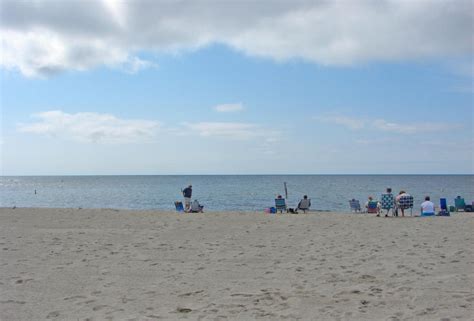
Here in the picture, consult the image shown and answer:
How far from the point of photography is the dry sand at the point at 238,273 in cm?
595

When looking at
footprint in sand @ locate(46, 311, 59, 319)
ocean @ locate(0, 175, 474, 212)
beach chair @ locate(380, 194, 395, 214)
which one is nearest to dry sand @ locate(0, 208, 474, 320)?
footprint in sand @ locate(46, 311, 59, 319)

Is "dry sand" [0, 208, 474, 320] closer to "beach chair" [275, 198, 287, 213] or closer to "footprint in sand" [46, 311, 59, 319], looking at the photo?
"footprint in sand" [46, 311, 59, 319]

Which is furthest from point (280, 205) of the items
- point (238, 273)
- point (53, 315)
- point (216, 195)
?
point (216, 195)

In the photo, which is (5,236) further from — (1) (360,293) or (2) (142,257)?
(1) (360,293)

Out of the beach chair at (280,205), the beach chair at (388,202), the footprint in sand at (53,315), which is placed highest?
the beach chair at (388,202)

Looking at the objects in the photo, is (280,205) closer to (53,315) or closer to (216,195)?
(53,315)

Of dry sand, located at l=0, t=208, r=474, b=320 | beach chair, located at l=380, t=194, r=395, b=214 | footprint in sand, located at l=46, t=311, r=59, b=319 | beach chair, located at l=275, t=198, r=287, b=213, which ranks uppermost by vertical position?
beach chair, located at l=380, t=194, r=395, b=214

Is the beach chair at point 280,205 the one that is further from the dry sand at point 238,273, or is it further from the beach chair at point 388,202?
the dry sand at point 238,273

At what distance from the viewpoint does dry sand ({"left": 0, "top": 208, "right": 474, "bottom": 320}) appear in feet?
19.5

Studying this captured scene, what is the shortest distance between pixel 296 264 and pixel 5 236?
8.04 m

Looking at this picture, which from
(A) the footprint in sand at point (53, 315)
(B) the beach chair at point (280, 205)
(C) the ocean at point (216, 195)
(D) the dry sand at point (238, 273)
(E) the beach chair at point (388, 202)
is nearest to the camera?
(A) the footprint in sand at point (53, 315)

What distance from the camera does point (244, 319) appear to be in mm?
5609

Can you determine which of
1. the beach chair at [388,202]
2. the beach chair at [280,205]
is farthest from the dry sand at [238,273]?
the beach chair at [280,205]

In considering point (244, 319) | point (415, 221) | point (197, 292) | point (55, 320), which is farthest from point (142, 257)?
point (415, 221)
